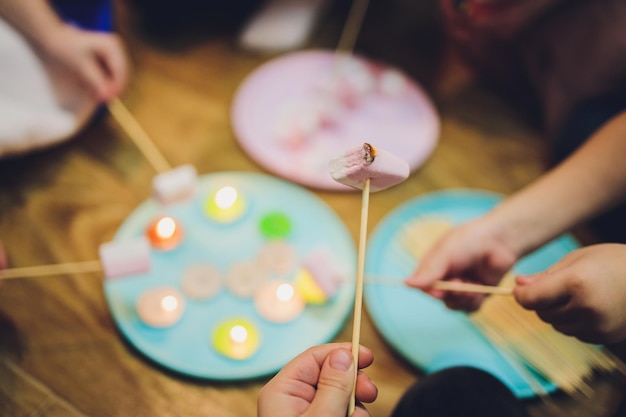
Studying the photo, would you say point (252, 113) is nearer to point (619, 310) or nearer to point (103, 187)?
point (103, 187)

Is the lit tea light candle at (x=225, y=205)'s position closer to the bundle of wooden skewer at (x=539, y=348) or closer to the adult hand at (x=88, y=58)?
the adult hand at (x=88, y=58)

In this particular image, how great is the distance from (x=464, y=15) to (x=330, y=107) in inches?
14.5

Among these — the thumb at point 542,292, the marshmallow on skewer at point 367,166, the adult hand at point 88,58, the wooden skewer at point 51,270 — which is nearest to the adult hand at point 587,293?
the thumb at point 542,292

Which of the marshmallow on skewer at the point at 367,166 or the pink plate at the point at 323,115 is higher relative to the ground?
the marshmallow on skewer at the point at 367,166

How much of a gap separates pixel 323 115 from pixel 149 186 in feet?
1.41

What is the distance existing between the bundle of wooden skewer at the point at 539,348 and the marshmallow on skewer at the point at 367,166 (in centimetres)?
45

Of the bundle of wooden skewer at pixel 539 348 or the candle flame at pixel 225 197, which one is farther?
the candle flame at pixel 225 197

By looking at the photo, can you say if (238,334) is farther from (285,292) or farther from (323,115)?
(323,115)

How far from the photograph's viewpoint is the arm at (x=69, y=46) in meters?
1.03

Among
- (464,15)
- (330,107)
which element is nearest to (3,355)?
(330,107)

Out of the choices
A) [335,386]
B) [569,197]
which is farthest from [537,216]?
[335,386]

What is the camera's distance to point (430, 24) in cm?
154

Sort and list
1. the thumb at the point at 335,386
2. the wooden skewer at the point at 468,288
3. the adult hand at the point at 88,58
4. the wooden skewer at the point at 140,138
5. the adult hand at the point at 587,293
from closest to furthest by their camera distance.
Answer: the thumb at the point at 335,386 < the adult hand at the point at 587,293 < the wooden skewer at the point at 468,288 < the adult hand at the point at 88,58 < the wooden skewer at the point at 140,138

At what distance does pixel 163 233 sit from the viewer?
103 cm
